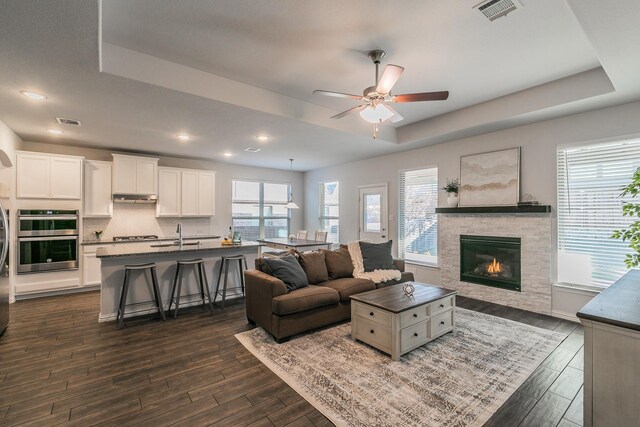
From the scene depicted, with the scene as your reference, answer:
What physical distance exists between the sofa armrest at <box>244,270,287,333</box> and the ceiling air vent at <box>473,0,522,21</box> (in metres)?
3.21

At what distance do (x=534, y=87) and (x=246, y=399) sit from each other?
4892 millimetres

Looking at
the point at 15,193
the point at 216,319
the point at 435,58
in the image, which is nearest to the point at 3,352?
the point at 216,319

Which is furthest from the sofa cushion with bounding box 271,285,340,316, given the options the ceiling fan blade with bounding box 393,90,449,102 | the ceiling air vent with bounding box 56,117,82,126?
the ceiling air vent with bounding box 56,117,82,126

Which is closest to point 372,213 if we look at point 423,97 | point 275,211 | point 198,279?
point 275,211

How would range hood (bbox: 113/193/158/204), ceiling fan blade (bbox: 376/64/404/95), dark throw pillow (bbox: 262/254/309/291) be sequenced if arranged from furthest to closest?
range hood (bbox: 113/193/158/204) < dark throw pillow (bbox: 262/254/309/291) < ceiling fan blade (bbox: 376/64/404/95)

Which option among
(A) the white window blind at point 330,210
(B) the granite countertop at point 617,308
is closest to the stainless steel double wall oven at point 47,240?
(A) the white window blind at point 330,210

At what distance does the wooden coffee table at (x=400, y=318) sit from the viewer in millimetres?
2844

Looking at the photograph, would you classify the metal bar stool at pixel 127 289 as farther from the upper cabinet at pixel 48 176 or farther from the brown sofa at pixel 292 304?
the upper cabinet at pixel 48 176

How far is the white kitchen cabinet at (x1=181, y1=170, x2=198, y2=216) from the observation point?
662cm

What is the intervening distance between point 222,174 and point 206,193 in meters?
0.90

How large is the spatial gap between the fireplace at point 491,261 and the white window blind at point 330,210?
11.3 ft

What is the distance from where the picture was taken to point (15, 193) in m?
4.82

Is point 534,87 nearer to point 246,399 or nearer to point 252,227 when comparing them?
point 246,399

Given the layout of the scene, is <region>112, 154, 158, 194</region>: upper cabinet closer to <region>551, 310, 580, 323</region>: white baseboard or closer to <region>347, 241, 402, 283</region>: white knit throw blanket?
<region>347, 241, 402, 283</region>: white knit throw blanket
